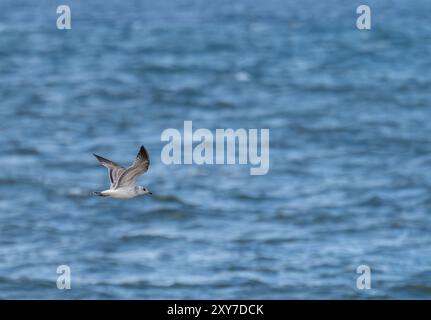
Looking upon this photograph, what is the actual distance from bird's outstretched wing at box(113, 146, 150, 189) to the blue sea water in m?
10.0

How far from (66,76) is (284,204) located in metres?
19.2

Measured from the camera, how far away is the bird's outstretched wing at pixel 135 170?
348 inches

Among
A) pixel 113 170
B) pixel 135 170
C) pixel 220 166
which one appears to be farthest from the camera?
pixel 220 166

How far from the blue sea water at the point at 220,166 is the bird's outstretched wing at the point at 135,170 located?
1003 cm

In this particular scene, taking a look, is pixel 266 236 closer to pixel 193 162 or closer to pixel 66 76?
pixel 193 162

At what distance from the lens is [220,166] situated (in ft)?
95.3

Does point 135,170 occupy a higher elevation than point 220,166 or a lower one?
lower

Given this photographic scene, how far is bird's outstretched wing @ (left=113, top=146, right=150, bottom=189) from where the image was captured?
884 centimetres

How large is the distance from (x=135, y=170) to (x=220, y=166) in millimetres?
20200

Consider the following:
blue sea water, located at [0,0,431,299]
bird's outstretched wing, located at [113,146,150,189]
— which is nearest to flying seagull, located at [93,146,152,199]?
bird's outstretched wing, located at [113,146,150,189]

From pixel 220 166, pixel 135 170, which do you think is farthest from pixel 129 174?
pixel 220 166

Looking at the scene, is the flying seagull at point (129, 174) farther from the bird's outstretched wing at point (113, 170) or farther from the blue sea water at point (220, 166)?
the blue sea water at point (220, 166)

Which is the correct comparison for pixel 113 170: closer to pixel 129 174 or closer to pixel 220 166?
pixel 129 174

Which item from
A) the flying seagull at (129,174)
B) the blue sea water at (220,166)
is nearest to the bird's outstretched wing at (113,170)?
the flying seagull at (129,174)
